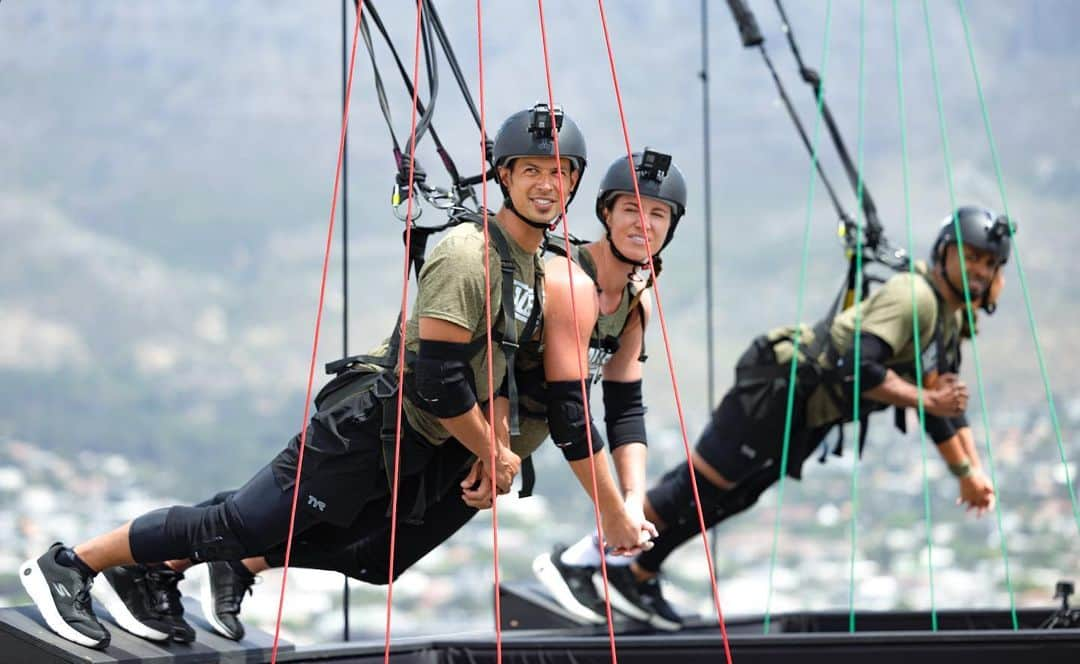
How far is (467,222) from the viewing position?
275cm

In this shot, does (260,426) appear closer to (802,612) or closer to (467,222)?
(802,612)

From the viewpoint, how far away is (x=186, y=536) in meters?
3.01

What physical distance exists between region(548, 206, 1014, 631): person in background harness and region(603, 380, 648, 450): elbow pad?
1.41 m

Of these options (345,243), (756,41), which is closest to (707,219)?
(756,41)

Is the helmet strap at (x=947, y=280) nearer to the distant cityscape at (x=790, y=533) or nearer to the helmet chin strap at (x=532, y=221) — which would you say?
the helmet chin strap at (x=532, y=221)

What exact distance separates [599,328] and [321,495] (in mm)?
629

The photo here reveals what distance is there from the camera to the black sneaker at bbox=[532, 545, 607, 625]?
14.1 feet

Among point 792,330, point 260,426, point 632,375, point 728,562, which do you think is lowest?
point 632,375

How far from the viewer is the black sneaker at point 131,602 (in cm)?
315

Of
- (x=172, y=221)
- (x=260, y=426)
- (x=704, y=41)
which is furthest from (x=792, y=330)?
(x=172, y=221)

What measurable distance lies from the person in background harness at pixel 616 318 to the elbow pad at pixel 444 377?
207 millimetres

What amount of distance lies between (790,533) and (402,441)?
99.1 ft

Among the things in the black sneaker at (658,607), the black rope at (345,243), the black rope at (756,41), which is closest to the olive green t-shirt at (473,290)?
the black rope at (345,243)

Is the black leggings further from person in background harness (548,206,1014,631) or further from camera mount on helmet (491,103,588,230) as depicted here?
camera mount on helmet (491,103,588,230)
